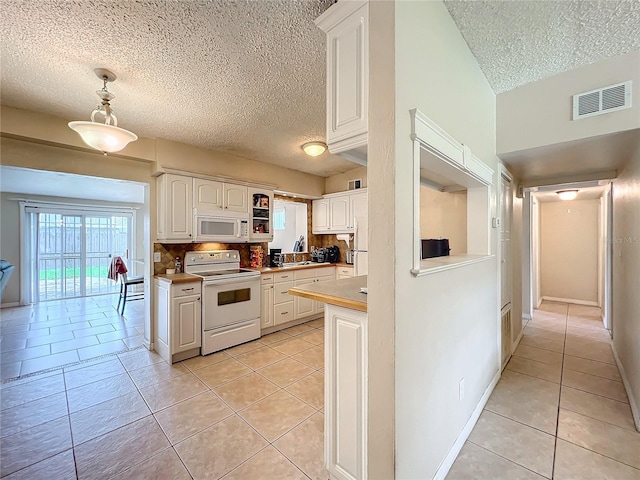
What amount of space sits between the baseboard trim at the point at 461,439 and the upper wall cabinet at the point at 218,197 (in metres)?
3.41

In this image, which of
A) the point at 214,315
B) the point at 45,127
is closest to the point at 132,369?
the point at 214,315

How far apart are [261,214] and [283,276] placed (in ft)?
3.44

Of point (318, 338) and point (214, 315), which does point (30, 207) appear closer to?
point (214, 315)

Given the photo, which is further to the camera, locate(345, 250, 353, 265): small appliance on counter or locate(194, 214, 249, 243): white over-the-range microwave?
locate(345, 250, 353, 265): small appliance on counter

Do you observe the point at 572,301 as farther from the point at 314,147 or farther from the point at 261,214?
the point at 261,214

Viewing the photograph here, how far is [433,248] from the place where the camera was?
6.82 feet

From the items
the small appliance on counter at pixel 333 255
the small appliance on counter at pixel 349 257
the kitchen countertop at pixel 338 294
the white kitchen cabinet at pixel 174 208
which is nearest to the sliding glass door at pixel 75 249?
the white kitchen cabinet at pixel 174 208

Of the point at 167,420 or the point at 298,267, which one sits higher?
the point at 298,267

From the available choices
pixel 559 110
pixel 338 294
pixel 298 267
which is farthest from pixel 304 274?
pixel 559 110

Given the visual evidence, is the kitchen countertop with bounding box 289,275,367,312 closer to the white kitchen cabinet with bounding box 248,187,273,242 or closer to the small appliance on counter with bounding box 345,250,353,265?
the white kitchen cabinet with bounding box 248,187,273,242

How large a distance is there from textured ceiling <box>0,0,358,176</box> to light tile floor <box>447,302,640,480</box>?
282cm

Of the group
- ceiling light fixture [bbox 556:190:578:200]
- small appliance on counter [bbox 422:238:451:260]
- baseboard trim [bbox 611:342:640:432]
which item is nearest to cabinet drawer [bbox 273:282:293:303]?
small appliance on counter [bbox 422:238:451:260]

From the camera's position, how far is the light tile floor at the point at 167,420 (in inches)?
63.4

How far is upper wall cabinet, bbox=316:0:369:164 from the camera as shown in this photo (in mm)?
1232
